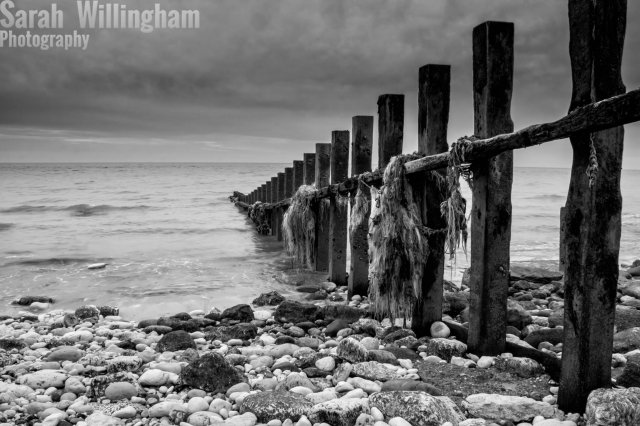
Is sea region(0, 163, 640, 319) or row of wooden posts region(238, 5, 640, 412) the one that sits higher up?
row of wooden posts region(238, 5, 640, 412)

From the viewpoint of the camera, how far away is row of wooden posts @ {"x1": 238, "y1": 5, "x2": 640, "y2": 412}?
108 inches

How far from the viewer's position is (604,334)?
2.84 metres

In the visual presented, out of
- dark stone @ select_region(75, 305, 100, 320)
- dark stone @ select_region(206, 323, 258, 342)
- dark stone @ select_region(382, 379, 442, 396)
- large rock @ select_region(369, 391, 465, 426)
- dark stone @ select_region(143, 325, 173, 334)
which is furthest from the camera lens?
dark stone @ select_region(75, 305, 100, 320)

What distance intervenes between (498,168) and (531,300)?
3.59 m

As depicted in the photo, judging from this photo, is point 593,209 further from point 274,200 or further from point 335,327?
point 274,200

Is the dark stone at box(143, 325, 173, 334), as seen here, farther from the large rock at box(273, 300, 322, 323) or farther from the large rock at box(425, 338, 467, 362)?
the large rock at box(425, 338, 467, 362)

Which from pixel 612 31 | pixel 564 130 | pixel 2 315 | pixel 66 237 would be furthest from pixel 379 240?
pixel 66 237

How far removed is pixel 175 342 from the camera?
15.4 feet

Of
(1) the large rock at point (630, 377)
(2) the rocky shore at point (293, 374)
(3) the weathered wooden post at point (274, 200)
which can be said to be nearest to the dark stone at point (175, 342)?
(2) the rocky shore at point (293, 374)

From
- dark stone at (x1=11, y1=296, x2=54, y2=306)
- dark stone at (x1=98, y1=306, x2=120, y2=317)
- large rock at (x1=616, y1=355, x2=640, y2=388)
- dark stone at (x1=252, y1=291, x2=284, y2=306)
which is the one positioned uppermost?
large rock at (x1=616, y1=355, x2=640, y2=388)

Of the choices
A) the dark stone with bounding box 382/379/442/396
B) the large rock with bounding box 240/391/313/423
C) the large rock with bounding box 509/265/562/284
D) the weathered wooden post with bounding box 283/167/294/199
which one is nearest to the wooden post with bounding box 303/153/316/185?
the weathered wooden post with bounding box 283/167/294/199

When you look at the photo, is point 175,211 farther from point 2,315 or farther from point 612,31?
point 612,31

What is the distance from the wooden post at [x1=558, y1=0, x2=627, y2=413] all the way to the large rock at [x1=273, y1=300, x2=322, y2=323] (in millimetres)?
3107

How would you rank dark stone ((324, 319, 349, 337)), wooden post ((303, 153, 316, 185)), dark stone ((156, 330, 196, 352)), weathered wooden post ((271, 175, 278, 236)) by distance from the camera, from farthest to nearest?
1. weathered wooden post ((271, 175, 278, 236))
2. wooden post ((303, 153, 316, 185))
3. dark stone ((324, 319, 349, 337))
4. dark stone ((156, 330, 196, 352))
